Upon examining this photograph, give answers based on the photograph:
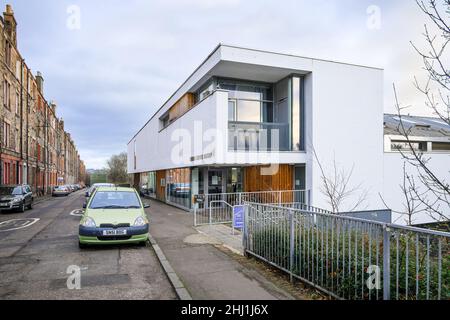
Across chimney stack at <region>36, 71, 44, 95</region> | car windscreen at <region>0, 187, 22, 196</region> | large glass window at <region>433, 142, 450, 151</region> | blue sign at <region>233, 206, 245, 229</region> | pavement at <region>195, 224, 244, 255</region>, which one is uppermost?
chimney stack at <region>36, 71, 44, 95</region>

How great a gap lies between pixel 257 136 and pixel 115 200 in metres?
7.06

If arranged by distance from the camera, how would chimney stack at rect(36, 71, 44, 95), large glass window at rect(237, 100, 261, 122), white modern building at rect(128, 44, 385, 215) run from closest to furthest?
1. white modern building at rect(128, 44, 385, 215)
2. large glass window at rect(237, 100, 261, 122)
3. chimney stack at rect(36, 71, 44, 95)

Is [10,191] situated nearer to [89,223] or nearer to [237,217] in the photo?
[89,223]

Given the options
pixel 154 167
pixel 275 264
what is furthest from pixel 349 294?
pixel 154 167

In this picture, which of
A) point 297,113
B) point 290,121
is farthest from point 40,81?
point 297,113

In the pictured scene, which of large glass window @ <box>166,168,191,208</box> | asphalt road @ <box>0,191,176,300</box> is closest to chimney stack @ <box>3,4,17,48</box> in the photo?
large glass window @ <box>166,168,191,208</box>

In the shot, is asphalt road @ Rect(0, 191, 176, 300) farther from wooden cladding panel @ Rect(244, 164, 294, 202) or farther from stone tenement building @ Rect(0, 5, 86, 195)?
stone tenement building @ Rect(0, 5, 86, 195)

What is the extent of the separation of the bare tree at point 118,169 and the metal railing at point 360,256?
209 feet

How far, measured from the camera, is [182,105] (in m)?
20.6

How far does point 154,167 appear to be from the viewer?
91.2 feet

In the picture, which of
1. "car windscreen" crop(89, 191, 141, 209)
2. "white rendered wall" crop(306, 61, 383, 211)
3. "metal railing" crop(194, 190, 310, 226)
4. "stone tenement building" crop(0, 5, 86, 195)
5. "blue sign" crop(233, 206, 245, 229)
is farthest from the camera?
"stone tenement building" crop(0, 5, 86, 195)

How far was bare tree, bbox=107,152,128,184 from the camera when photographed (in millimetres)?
65812

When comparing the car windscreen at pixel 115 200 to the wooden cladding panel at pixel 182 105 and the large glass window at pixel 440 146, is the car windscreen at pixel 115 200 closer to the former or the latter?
the wooden cladding panel at pixel 182 105

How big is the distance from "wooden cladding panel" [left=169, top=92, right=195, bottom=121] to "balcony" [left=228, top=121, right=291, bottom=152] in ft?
16.2
